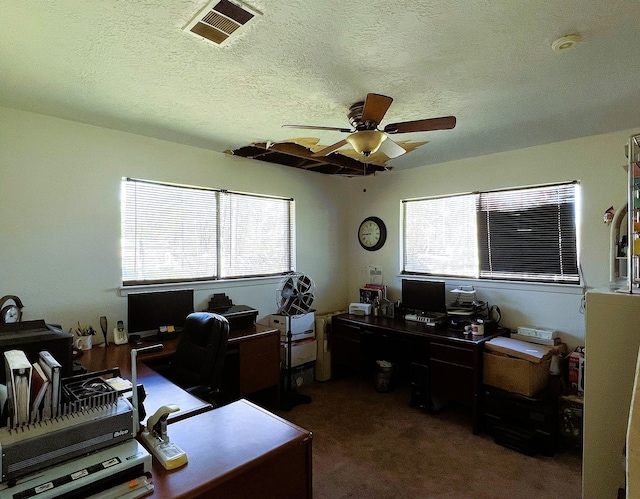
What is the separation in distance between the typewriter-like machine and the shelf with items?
7.32 feet

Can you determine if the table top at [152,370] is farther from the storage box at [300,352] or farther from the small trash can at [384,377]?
the small trash can at [384,377]

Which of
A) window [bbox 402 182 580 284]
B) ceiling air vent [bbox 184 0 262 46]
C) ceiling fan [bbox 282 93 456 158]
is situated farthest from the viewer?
window [bbox 402 182 580 284]

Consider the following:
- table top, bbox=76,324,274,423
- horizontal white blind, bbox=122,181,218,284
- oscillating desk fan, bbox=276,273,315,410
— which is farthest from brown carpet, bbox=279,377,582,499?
horizontal white blind, bbox=122,181,218,284

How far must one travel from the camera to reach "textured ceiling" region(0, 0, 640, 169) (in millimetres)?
1535

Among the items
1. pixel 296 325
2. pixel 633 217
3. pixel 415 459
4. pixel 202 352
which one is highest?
pixel 633 217

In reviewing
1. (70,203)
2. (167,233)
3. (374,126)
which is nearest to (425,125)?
(374,126)

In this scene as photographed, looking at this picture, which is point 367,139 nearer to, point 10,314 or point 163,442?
point 163,442

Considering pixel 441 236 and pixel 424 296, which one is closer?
pixel 424 296

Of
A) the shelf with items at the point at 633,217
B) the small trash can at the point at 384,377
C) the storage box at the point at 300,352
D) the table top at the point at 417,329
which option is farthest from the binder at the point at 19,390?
the small trash can at the point at 384,377

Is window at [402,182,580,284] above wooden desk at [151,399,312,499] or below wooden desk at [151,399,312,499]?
above

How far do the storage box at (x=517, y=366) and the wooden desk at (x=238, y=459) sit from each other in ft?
7.22

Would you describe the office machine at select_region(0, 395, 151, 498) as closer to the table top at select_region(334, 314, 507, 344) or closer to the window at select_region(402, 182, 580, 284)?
the table top at select_region(334, 314, 507, 344)

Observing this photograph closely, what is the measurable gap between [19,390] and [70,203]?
2.21 m

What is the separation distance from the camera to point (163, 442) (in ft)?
4.42
